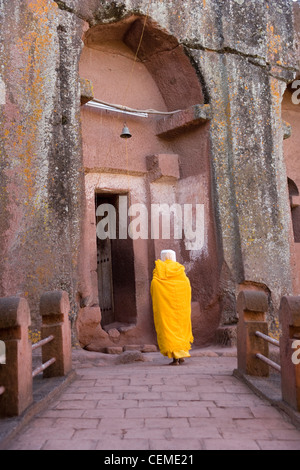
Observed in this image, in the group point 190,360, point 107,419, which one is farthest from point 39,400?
point 190,360

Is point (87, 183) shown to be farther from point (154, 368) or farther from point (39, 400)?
point (39, 400)

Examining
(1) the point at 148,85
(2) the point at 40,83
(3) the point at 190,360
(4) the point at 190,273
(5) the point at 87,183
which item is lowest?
(3) the point at 190,360

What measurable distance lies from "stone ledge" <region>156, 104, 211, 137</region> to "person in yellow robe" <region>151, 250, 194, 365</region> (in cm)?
292

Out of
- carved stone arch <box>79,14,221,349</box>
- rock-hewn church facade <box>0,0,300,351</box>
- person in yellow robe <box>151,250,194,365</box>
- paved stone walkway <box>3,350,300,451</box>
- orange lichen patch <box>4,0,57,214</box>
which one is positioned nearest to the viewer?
paved stone walkway <box>3,350,300,451</box>

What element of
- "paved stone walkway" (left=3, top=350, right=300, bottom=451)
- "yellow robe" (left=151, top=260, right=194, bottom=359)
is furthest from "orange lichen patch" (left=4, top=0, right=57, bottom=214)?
"paved stone walkway" (left=3, top=350, right=300, bottom=451)

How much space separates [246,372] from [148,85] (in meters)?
6.15

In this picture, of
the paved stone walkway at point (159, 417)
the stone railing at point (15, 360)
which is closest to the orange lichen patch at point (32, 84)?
the paved stone walkway at point (159, 417)

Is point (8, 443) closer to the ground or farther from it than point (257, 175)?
closer to the ground

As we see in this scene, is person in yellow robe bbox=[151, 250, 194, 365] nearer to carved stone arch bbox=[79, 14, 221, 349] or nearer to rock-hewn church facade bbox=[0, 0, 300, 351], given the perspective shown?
rock-hewn church facade bbox=[0, 0, 300, 351]

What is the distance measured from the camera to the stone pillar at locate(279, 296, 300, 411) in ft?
10.9

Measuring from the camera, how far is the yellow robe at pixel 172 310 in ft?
20.0

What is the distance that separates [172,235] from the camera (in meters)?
8.62

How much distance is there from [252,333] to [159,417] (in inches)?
65.8

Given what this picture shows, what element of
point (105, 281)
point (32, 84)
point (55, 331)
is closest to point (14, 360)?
point (55, 331)
